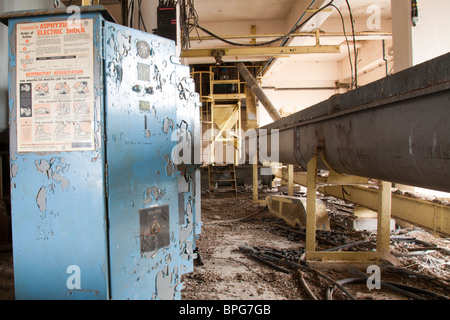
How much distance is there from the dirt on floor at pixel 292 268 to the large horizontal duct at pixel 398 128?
1033 millimetres

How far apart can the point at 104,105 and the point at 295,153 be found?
2.25 metres

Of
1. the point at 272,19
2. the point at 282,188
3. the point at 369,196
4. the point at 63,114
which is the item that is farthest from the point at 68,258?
the point at 272,19

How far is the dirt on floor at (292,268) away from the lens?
204cm

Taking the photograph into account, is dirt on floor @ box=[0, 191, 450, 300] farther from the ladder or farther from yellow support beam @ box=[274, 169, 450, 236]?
the ladder

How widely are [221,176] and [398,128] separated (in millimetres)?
5821

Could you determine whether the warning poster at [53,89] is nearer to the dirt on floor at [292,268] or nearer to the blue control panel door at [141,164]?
the blue control panel door at [141,164]

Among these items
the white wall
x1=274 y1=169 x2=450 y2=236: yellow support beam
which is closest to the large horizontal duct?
x1=274 y1=169 x2=450 y2=236: yellow support beam

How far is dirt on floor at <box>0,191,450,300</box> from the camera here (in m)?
2.04

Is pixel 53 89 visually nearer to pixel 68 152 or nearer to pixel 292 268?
pixel 68 152

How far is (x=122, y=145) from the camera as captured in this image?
1374mm

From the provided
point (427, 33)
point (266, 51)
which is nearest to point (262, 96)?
point (266, 51)

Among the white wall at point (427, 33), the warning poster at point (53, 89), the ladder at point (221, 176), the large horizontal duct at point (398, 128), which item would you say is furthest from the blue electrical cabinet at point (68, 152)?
the ladder at point (221, 176)

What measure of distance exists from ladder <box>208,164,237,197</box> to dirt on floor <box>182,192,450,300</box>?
2.51 meters

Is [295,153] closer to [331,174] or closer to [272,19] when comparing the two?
[331,174]
